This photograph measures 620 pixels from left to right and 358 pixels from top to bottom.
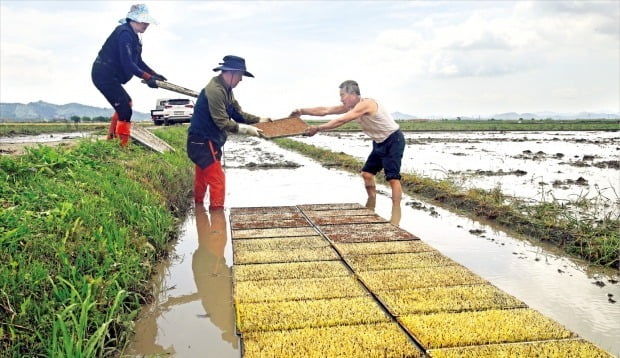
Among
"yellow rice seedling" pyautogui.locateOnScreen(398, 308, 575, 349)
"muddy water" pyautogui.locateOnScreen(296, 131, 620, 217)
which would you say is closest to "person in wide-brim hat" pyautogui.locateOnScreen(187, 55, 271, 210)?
"yellow rice seedling" pyautogui.locateOnScreen(398, 308, 575, 349)

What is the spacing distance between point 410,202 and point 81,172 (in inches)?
162

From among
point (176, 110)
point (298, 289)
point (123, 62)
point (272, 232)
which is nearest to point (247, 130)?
point (272, 232)

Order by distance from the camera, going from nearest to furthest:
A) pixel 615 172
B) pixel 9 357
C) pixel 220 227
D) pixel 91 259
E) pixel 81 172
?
pixel 9 357 → pixel 91 259 → pixel 81 172 → pixel 220 227 → pixel 615 172

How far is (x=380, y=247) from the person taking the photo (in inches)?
159

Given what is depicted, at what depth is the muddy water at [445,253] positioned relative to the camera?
2.61 metres

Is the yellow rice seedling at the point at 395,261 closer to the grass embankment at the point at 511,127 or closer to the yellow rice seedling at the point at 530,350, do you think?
the yellow rice seedling at the point at 530,350

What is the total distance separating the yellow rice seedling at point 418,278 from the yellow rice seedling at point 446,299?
0.08 metres

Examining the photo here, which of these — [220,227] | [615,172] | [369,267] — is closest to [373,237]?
[369,267]

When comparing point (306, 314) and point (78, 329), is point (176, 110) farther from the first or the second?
point (78, 329)

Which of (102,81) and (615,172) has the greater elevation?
(102,81)

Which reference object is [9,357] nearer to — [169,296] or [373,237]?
[169,296]

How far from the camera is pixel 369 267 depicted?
350 cm

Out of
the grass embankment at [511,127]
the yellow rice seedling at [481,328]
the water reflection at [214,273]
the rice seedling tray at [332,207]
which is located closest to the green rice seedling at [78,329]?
the water reflection at [214,273]

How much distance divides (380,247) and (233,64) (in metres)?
2.62
